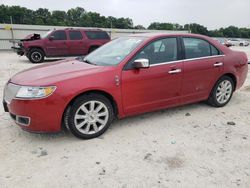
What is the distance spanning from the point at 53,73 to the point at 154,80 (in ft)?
5.23

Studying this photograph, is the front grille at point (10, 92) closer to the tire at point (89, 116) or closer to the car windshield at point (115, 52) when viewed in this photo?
the tire at point (89, 116)

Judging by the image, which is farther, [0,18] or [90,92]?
[0,18]

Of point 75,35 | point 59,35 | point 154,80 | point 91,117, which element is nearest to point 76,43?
point 75,35

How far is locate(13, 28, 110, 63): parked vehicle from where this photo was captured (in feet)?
42.6

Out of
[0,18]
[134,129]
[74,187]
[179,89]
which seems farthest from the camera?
[0,18]

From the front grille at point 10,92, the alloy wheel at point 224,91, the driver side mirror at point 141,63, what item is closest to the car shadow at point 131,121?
the alloy wheel at point 224,91

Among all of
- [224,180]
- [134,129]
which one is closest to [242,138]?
[224,180]

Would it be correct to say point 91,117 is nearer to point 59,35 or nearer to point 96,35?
point 59,35

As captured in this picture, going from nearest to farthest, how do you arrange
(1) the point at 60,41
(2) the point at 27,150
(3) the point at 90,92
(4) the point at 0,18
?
(2) the point at 27,150 → (3) the point at 90,92 → (1) the point at 60,41 → (4) the point at 0,18

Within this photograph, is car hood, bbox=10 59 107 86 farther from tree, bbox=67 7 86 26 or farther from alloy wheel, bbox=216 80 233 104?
tree, bbox=67 7 86 26

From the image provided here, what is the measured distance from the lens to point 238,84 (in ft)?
18.2

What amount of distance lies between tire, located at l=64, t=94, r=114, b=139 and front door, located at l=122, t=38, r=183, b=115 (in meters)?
0.34

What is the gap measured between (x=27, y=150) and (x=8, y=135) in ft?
2.13

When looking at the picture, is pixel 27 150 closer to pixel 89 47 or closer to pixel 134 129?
pixel 134 129
